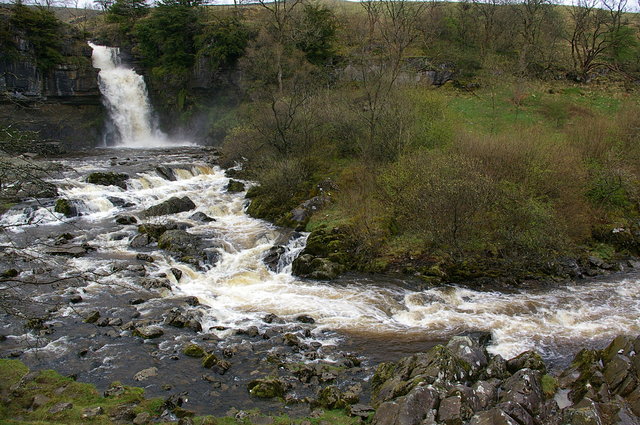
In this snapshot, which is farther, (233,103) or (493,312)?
(233,103)

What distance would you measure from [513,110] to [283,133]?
1812cm

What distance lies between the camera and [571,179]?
60.9ft

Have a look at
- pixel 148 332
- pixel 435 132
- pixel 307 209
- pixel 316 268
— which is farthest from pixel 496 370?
pixel 435 132

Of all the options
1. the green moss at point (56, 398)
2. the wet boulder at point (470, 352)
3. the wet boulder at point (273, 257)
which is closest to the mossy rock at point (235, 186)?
the wet boulder at point (273, 257)

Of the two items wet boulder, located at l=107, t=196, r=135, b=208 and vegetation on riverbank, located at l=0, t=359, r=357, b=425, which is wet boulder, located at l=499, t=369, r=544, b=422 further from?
wet boulder, located at l=107, t=196, r=135, b=208

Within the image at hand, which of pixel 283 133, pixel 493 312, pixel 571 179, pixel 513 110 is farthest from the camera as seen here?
pixel 513 110

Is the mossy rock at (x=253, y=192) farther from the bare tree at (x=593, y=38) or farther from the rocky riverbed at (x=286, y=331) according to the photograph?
the bare tree at (x=593, y=38)

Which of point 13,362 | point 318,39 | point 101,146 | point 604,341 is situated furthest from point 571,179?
point 101,146

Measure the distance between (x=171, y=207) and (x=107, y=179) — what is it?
587cm

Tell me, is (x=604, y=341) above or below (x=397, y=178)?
below

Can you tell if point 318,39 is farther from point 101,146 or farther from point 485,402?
point 485,402

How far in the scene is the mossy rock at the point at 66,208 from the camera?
2258cm

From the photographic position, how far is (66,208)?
22594 mm

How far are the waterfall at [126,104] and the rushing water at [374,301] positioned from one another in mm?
25193
